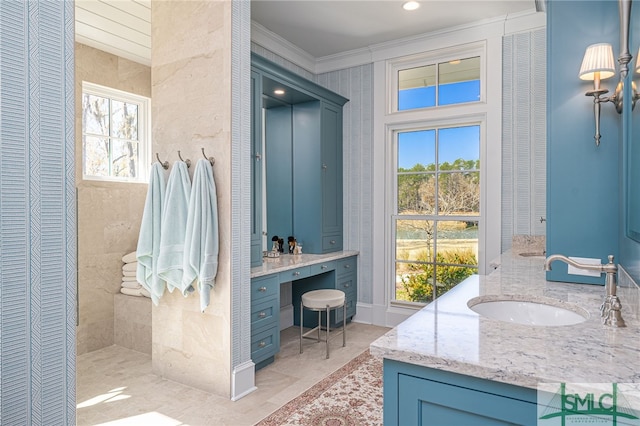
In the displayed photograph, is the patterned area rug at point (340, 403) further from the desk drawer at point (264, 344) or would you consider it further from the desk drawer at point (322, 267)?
the desk drawer at point (322, 267)

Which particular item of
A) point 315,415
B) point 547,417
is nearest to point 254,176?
point 315,415

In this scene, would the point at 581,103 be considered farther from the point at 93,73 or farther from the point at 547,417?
the point at 93,73

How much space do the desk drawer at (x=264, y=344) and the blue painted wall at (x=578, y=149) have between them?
78.8 inches

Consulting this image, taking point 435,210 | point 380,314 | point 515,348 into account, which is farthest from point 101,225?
point 515,348

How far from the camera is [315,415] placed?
2.36 m

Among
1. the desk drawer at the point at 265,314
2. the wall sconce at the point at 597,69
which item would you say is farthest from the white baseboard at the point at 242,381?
the wall sconce at the point at 597,69

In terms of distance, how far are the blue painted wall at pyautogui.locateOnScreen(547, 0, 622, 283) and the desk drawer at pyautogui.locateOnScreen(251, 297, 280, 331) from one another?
76.2 inches

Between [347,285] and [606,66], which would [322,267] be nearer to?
[347,285]

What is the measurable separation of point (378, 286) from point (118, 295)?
2585 millimetres

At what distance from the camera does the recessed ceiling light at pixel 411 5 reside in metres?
3.21

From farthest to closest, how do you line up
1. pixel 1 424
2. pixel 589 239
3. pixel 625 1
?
pixel 589 239 < pixel 625 1 < pixel 1 424

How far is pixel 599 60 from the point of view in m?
1.63

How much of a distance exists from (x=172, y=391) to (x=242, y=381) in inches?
20.3

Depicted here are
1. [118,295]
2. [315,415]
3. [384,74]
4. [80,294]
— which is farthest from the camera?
[384,74]
